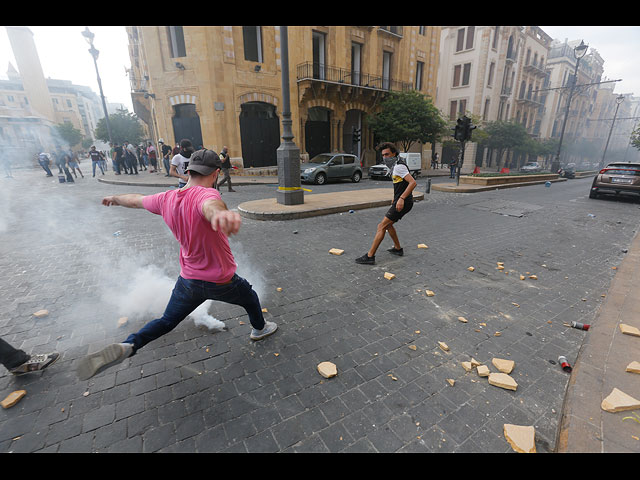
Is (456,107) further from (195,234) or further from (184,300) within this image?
(184,300)

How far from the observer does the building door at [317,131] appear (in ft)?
72.6

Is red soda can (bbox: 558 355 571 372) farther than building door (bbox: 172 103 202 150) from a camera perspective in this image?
No

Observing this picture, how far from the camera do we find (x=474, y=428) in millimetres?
2016

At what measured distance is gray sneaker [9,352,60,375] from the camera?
241cm

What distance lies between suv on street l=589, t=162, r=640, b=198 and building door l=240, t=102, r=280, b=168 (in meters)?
16.1

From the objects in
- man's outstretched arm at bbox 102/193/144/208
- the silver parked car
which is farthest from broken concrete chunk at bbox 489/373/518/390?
the silver parked car

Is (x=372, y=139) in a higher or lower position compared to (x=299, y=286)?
higher

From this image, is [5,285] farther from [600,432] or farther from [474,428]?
[600,432]

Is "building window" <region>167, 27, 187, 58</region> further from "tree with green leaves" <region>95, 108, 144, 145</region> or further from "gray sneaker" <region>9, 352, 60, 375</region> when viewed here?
"tree with green leaves" <region>95, 108, 144, 145</region>

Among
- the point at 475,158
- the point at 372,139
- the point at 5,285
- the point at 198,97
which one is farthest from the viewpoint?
the point at 475,158

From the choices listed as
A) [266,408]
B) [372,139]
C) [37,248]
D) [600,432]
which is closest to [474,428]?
[600,432]

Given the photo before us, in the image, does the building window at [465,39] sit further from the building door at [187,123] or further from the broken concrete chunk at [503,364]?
the broken concrete chunk at [503,364]

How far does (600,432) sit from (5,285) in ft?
21.5

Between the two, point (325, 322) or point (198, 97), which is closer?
point (325, 322)
